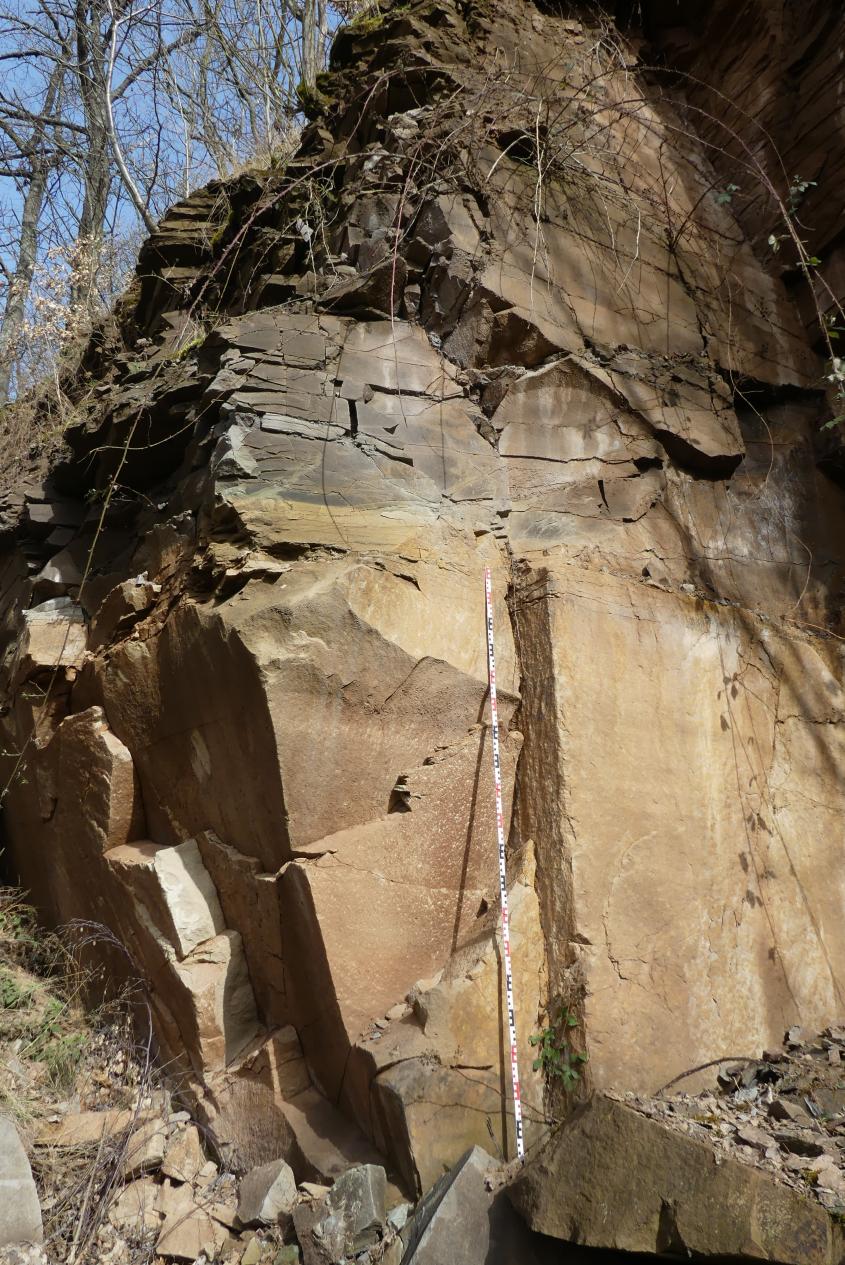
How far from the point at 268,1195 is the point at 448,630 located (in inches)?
82.9

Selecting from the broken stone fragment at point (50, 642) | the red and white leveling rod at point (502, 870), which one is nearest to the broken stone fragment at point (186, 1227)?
the red and white leveling rod at point (502, 870)

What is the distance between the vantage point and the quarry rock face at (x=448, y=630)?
11.5 ft

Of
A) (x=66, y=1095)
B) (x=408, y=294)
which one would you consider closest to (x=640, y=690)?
(x=408, y=294)

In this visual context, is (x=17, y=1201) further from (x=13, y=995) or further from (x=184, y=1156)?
(x=13, y=995)

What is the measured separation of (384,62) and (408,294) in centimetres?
154

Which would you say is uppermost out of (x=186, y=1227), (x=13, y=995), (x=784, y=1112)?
(x=784, y=1112)

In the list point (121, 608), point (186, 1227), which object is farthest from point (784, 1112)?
point (121, 608)

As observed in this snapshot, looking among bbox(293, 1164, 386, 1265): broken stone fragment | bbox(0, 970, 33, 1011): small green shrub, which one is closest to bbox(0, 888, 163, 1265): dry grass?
bbox(0, 970, 33, 1011): small green shrub

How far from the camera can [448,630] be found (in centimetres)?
391

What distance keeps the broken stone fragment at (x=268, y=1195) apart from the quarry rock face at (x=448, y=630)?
0.07 metres

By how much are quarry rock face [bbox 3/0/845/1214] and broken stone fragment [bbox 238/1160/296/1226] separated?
73mm

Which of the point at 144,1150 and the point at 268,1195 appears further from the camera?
the point at 144,1150

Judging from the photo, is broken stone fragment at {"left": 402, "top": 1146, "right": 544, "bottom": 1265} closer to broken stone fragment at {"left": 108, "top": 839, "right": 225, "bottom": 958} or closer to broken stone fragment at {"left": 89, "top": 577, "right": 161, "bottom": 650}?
broken stone fragment at {"left": 108, "top": 839, "right": 225, "bottom": 958}

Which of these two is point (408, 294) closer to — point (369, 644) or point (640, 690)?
point (369, 644)
